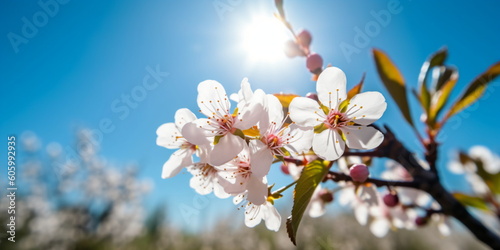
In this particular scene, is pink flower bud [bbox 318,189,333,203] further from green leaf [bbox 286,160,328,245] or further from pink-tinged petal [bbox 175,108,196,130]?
pink-tinged petal [bbox 175,108,196,130]

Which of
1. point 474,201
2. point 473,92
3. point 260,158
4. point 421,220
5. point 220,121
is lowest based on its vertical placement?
point 474,201

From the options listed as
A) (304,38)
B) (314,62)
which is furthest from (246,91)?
(304,38)

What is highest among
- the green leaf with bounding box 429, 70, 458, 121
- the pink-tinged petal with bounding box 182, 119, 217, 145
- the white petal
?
the pink-tinged petal with bounding box 182, 119, 217, 145

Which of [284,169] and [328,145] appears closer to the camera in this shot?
[328,145]

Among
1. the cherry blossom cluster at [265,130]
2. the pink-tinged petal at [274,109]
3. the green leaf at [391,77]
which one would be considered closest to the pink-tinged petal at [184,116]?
the cherry blossom cluster at [265,130]

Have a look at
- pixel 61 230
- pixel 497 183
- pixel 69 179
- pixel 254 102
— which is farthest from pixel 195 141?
pixel 69 179

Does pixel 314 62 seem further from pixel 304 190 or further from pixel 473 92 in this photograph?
pixel 473 92

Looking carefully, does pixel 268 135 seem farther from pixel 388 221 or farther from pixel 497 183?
pixel 497 183

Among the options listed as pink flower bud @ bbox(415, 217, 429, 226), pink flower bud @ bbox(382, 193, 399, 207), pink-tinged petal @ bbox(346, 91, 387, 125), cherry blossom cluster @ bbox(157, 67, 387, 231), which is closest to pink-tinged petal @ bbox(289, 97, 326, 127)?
cherry blossom cluster @ bbox(157, 67, 387, 231)

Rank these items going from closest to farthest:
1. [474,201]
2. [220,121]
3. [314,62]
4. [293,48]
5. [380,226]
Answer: [220,121] → [314,62] → [293,48] → [474,201] → [380,226]
